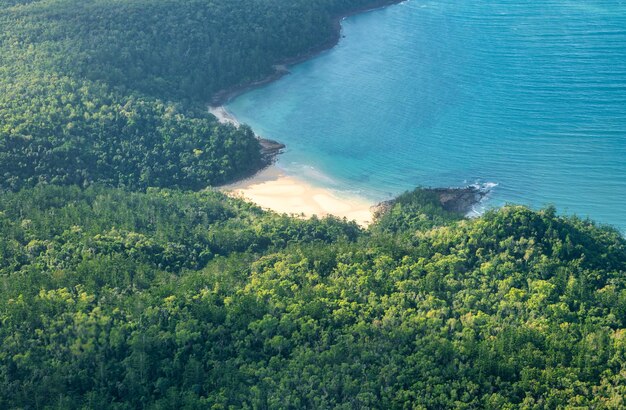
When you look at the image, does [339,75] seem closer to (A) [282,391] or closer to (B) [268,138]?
(B) [268,138]

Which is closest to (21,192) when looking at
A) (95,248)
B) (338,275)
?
(95,248)

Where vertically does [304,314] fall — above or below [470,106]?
below

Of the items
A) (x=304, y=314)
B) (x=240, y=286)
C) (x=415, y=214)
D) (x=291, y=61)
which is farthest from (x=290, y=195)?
(x=291, y=61)

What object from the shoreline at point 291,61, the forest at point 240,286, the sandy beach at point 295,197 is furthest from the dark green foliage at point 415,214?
the shoreline at point 291,61

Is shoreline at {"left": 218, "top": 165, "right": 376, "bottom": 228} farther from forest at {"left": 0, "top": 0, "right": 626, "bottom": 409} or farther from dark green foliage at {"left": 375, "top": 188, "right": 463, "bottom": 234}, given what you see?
dark green foliage at {"left": 375, "top": 188, "right": 463, "bottom": 234}

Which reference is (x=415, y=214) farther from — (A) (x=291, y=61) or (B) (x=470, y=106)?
(A) (x=291, y=61)

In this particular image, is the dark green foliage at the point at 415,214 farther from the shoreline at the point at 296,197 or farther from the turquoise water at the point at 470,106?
the turquoise water at the point at 470,106
